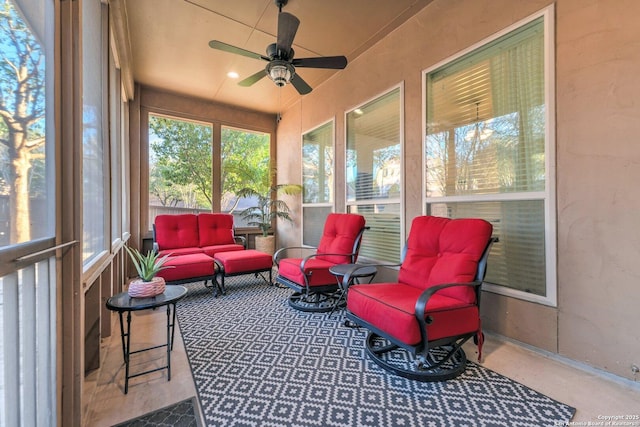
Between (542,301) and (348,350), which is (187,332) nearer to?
(348,350)

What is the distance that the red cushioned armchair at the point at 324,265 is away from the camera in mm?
2975

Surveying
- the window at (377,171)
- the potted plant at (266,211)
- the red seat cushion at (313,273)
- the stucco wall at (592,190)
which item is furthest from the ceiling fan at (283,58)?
the potted plant at (266,211)

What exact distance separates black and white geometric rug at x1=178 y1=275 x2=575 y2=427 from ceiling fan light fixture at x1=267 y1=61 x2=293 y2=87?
2.39m

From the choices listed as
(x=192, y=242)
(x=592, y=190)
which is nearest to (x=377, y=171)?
(x=592, y=190)

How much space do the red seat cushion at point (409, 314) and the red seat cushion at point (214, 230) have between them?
315 centimetres

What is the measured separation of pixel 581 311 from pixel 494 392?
2.95ft

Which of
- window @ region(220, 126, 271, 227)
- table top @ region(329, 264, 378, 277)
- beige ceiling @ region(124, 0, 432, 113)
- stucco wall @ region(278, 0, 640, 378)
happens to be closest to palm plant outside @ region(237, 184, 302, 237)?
window @ region(220, 126, 271, 227)

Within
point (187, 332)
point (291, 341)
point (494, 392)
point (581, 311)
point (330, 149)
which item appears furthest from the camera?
point (330, 149)

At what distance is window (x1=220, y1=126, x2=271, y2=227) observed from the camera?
5.48 metres

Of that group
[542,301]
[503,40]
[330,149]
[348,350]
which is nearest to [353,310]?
[348,350]

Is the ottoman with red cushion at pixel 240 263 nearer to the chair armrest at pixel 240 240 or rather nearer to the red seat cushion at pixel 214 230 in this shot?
the red seat cushion at pixel 214 230

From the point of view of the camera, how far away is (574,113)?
196 centimetres

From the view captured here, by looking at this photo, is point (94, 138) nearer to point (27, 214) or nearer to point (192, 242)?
point (27, 214)

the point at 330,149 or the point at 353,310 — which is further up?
the point at 330,149
